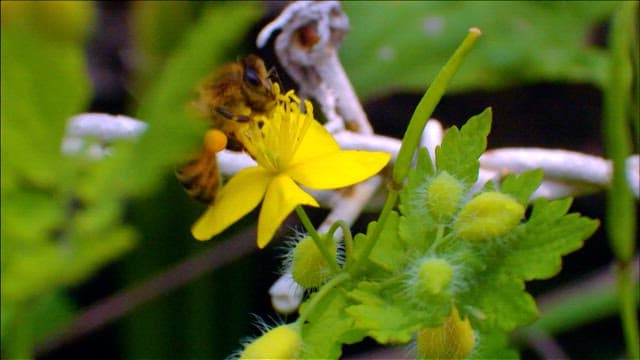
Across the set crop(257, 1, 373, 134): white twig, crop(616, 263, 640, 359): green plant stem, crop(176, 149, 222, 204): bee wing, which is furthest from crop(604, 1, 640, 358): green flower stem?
crop(176, 149, 222, 204): bee wing

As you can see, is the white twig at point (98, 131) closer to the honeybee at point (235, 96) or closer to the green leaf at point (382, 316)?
the honeybee at point (235, 96)

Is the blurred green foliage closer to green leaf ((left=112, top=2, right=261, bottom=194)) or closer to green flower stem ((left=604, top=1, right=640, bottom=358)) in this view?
green leaf ((left=112, top=2, right=261, bottom=194))

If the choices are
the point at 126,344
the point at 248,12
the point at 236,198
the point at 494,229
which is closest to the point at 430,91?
the point at 494,229

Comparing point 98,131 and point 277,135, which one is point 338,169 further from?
point 98,131

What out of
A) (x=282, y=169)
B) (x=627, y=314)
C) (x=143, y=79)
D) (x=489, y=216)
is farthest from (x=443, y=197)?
(x=143, y=79)

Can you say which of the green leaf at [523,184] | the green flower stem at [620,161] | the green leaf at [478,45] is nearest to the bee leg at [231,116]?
the green leaf at [523,184]

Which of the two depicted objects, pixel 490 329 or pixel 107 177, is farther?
pixel 107 177

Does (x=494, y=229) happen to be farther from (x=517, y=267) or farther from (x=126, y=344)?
(x=126, y=344)
